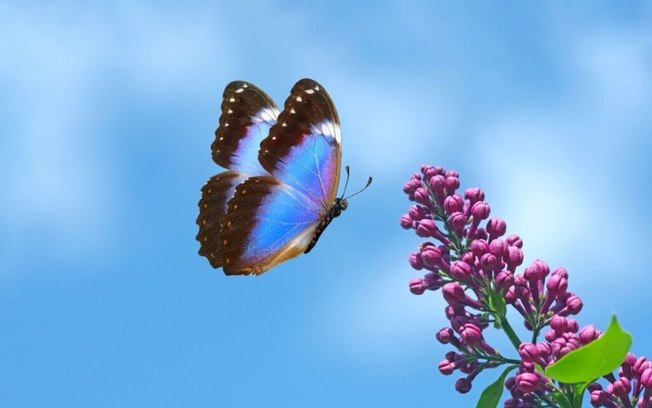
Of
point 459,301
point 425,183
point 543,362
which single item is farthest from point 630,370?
point 425,183

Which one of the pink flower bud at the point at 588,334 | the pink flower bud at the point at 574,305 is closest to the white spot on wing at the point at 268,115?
the pink flower bud at the point at 574,305

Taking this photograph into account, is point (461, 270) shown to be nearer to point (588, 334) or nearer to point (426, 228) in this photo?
point (426, 228)

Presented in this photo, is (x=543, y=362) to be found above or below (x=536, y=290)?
below

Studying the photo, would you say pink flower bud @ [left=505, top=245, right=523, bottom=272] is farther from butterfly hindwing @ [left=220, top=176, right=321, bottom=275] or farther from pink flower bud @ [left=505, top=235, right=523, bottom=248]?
butterfly hindwing @ [left=220, top=176, right=321, bottom=275]

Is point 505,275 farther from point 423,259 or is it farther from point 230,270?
point 230,270

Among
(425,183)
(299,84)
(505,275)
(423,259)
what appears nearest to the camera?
(505,275)

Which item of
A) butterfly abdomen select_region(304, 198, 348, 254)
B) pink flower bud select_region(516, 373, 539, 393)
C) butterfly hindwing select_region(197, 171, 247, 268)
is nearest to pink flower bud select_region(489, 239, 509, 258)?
pink flower bud select_region(516, 373, 539, 393)

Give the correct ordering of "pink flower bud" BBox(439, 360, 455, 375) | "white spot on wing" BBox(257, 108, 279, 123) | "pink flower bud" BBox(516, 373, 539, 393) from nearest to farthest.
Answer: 1. "pink flower bud" BBox(516, 373, 539, 393)
2. "pink flower bud" BBox(439, 360, 455, 375)
3. "white spot on wing" BBox(257, 108, 279, 123)
